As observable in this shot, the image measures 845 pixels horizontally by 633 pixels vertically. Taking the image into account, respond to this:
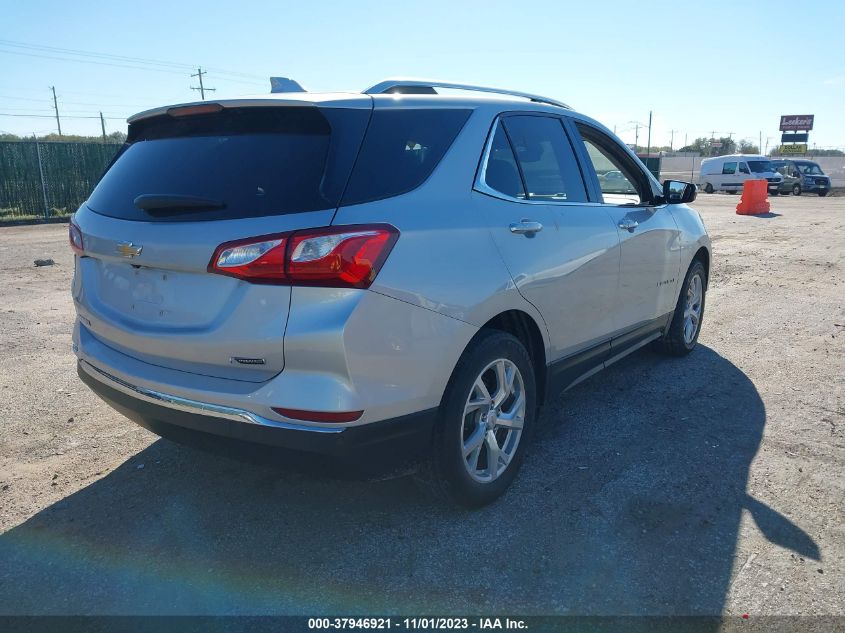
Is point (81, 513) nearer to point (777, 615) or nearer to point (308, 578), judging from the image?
point (308, 578)

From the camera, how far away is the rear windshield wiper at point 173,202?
2636mm

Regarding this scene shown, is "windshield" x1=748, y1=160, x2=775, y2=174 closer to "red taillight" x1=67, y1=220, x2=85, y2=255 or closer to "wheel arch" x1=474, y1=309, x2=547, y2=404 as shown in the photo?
"wheel arch" x1=474, y1=309, x2=547, y2=404

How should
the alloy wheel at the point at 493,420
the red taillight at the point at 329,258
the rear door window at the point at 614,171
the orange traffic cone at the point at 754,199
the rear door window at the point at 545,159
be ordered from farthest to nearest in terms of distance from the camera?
the orange traffic cone at the point at 754,199
the rear door window at the point at 614,171
the rear door window at the point at 545,159
the alloy wheel at the point at 493,420
the red taillight at the point at 329,258

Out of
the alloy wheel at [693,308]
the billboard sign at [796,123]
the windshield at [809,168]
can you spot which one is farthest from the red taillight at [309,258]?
the billboard sign at [796,123]

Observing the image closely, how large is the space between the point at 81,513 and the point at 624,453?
9.30ft

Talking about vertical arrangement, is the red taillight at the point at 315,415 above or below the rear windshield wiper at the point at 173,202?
below

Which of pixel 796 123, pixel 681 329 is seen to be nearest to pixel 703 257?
pixel 681 329

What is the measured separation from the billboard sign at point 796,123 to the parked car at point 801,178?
41.3 meters

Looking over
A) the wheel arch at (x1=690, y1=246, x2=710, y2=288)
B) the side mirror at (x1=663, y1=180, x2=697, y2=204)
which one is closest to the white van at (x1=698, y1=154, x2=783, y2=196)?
the wheel arch at (x1=690, y1=246, x2=710, y2=288)

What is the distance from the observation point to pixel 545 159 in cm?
378

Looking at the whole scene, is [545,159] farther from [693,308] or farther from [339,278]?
[693,308]

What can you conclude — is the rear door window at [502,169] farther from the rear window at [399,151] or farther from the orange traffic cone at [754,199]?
the orange traffic cone at [754,199]

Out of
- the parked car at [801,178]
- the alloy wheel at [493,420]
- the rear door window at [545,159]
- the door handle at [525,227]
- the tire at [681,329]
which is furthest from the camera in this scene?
the parked car at [801,178]

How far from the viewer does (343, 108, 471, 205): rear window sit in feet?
8.63
